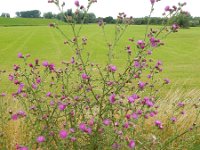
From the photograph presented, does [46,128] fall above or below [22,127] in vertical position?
above

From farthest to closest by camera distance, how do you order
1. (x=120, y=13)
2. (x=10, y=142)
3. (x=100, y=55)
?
(x=100, y=55) < (x=10, y=142) < (x=120, y=13)

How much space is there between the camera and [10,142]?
443cm

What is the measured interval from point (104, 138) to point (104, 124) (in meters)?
0.40

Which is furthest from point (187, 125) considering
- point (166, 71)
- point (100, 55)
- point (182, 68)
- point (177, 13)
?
point (100, 55)

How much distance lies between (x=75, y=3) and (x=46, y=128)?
1.10 meters

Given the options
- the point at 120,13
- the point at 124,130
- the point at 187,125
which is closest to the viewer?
the point at 124,130

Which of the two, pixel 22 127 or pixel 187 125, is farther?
pixel 187 125

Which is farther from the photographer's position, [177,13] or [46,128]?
[177,13]

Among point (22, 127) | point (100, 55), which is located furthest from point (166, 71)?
point (22, 127)

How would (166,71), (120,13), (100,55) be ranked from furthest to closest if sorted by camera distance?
1. (100,55)
2. (166,71)
3. (120,13)

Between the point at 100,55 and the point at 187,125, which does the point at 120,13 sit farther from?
the point at 100,55

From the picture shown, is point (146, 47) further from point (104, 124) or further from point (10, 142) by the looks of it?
point (10, 142)

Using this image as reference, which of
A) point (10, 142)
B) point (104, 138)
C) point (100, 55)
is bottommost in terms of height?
point (100, 55)

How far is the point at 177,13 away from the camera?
3637mm
